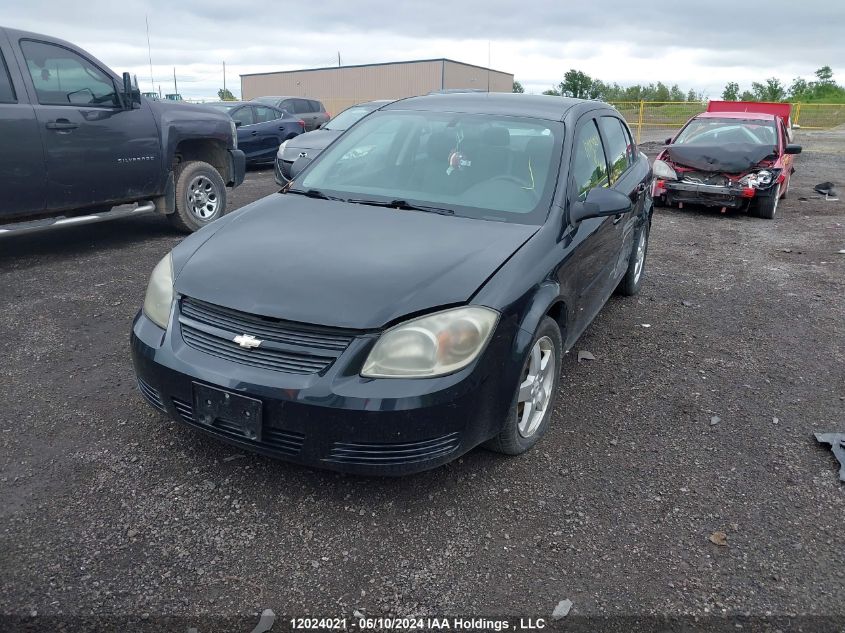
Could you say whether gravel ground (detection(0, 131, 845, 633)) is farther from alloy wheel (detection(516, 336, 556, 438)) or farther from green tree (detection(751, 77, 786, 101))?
green tree (detection(751, 77, 786, 101))

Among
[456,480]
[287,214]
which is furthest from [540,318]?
[287,214]

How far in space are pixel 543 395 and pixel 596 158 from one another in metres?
1.74

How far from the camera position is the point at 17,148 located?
5711mm

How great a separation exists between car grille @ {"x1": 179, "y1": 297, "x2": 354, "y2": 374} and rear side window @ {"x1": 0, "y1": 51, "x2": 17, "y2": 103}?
4.36m

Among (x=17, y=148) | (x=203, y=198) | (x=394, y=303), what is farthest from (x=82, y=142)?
(x=394, y=303)

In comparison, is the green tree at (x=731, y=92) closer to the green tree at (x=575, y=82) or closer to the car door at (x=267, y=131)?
the green tree at (x=575, y=82)

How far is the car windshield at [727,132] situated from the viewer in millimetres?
10258

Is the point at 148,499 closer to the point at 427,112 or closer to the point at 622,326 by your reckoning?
the point at 427,112

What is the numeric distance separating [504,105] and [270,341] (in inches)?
93.1

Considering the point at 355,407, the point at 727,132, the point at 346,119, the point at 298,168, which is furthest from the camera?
the point at 346,119

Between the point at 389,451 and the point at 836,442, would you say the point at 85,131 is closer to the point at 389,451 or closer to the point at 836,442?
the point at 389,451

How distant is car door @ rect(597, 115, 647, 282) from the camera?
4570mm

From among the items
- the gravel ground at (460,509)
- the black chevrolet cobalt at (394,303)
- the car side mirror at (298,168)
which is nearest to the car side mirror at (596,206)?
the black chevrolet cobalt at (394,303)

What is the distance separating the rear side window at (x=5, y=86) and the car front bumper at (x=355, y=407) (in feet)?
14.1
